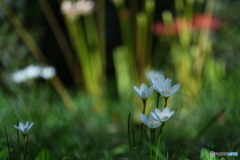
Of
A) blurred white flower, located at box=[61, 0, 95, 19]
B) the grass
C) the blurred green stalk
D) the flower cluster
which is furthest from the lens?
the blurred green stalk

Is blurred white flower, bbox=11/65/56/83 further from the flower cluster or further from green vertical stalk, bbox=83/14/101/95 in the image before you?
the flower cluster

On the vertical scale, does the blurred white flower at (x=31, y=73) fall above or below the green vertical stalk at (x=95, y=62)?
below

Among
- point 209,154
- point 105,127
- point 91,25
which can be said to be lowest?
point 209,154

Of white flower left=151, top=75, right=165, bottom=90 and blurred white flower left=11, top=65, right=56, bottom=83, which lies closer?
white flower left=151, top=75, right=165, bottom=90

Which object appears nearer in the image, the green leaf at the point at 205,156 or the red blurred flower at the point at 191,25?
the green leaf at the point at 205,156

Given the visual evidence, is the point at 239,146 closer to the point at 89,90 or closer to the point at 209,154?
the point at 209,154

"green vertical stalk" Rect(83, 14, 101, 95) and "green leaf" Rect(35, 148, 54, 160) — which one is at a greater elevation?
"green vertical stalk" Rect(83, 14, 101, 95)

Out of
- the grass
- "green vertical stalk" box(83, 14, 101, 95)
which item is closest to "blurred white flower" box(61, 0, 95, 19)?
"green vertical stalk" box(83, 14, 101, 95)

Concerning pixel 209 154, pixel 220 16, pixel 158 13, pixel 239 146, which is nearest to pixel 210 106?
pixel 239 146

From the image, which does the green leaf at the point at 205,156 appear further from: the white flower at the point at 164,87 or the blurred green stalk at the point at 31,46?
the blurred green stalk at the point at 31,46

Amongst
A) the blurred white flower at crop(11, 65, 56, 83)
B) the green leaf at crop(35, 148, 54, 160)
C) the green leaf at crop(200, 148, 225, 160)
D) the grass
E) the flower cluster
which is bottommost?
the green leaf at crop(200, 148, 225, 160)

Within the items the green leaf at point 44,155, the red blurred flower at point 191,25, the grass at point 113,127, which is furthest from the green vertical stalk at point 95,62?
the green leaf at point 44,155
